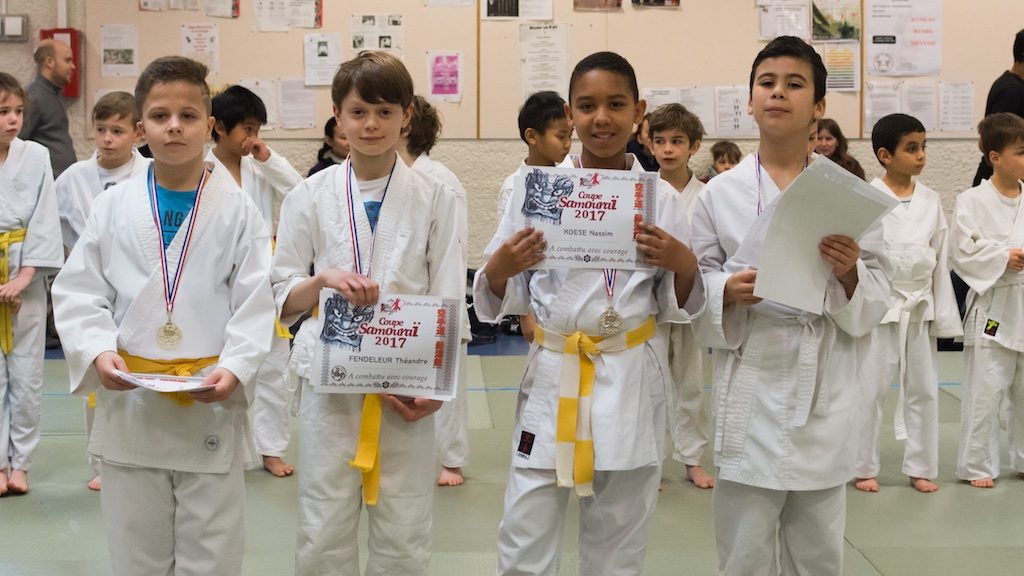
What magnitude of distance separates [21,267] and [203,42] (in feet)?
13.5

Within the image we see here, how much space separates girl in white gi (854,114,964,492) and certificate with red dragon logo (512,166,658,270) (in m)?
2.48

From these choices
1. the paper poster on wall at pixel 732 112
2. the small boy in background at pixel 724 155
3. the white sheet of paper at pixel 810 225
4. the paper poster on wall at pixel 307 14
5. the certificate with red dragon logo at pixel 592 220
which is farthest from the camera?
the paper poster on wall at pixel 732 112

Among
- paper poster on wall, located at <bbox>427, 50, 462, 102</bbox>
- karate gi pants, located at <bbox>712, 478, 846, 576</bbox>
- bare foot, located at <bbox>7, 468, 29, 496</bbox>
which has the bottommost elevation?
bare foot, located at <bbox>7, 468, 29, 496</bbox>

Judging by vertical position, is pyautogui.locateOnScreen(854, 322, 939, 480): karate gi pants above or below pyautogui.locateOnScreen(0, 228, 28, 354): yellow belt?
below

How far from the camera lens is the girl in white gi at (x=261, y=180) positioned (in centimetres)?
496

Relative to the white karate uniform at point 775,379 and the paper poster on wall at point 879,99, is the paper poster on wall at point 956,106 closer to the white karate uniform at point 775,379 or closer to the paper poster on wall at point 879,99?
the paper poster on wall at point 879,99

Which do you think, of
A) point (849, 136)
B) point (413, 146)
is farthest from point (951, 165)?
point (413, 146)

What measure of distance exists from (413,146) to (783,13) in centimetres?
462

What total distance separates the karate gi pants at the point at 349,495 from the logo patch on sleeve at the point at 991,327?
316 cm

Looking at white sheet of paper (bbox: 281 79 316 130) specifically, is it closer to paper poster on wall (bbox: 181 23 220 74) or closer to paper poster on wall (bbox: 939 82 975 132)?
paper poster on wall (bbox: 181 23 220 74)

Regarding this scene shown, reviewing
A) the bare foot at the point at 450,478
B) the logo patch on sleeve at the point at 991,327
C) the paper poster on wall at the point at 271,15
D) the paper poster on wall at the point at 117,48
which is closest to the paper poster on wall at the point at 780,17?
the paper poster on wall at the point at 271,15

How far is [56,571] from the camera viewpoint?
3857 mm

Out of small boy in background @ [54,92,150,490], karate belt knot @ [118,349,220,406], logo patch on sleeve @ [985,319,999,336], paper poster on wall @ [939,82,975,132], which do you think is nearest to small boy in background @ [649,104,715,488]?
logo patch on sleeve @ [985,319,999,336]

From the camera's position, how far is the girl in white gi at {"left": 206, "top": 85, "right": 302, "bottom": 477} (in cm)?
496
